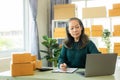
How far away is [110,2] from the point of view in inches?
177

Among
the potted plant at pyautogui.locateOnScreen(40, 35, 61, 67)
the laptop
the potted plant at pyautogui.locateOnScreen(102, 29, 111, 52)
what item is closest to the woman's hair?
the laptop

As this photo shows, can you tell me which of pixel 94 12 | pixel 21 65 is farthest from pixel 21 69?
pixel 94 12

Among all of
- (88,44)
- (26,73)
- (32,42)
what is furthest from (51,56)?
(26,73)

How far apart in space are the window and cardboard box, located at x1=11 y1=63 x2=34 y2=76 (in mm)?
1777

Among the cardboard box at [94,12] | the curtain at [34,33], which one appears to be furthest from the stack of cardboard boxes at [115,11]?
the curtain at [34,33]

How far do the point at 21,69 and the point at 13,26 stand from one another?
226 centimetres

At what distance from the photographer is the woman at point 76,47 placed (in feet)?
8.43

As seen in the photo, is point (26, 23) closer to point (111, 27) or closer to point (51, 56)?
point (51, 56)

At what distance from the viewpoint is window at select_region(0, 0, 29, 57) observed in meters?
3.91

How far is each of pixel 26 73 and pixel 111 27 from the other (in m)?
2.63

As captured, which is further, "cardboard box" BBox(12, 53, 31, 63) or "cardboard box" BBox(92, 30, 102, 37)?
"cardboard box" BBox(92, 30, 102, 37)

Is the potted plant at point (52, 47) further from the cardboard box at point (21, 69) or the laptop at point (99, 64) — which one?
the laptop at point (99, 64)

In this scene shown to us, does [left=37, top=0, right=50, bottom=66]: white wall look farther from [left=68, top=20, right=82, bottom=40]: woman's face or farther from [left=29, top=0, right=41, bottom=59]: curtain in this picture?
[left=68, top=20, right=82, bottom=40]: woman's face

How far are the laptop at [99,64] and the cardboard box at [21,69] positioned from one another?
1.81 feet
